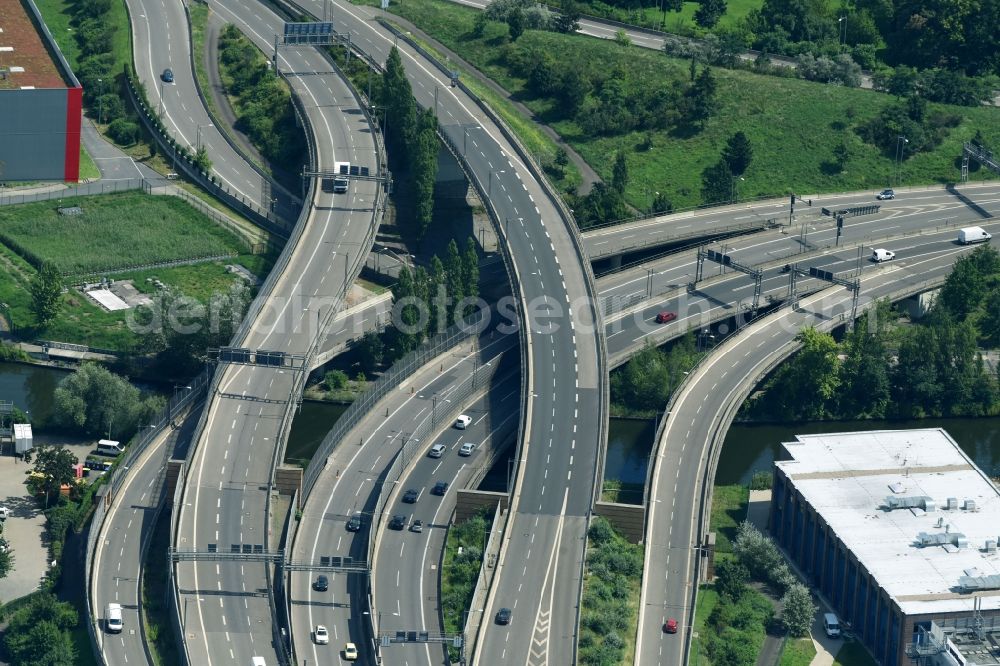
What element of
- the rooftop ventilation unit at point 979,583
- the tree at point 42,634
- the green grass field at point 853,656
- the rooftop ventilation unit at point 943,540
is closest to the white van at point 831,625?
the green grass field at point 853,656

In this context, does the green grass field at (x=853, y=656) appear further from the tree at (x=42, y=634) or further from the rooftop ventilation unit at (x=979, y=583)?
the tree at (x=42, y=634)

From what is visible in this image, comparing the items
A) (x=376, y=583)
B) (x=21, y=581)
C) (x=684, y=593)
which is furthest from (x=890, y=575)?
(x=21, y=581)

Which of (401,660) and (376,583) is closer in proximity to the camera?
(401,660)

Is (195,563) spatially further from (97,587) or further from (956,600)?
Answer: (956,600)

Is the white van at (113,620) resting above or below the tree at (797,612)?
below

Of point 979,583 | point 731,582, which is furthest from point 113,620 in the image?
point 979,583

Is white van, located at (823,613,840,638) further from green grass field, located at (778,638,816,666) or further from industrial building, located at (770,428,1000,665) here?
green grass field, located at (778,638,816,666)
